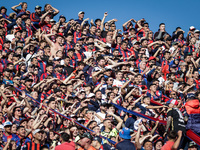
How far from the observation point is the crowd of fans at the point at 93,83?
10.6m

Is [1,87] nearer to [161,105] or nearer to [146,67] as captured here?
[161,105]

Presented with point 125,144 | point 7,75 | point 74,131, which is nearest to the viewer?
point 125,144

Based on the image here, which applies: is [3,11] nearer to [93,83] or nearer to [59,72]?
[59,72]

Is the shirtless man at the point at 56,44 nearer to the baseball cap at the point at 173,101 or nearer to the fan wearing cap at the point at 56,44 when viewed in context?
the fan wearing cap at the point at 56,44

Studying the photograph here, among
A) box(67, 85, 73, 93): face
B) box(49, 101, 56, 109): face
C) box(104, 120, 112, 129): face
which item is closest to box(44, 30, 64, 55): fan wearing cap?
box(67, 85, 73, 93): face

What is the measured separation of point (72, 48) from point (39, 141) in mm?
7355

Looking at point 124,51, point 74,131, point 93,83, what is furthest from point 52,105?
point 124,51

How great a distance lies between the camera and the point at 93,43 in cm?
1795

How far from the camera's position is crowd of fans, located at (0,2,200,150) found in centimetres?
1056

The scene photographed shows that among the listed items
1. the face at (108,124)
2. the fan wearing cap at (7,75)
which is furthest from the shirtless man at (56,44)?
the face at (108,124)

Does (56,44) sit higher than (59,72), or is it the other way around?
(56,44)

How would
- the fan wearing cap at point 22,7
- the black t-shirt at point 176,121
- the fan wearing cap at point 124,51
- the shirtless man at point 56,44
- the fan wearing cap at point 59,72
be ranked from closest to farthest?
the black t-shirt at point 176,121, the fan wearing cap at point 59,72, the shirtless man at point 56,44, the fan wearing cap at point 124,51, the fan wearing cap at point 22,7

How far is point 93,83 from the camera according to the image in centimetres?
1491

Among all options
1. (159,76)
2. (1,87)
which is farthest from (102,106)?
(159,76)
